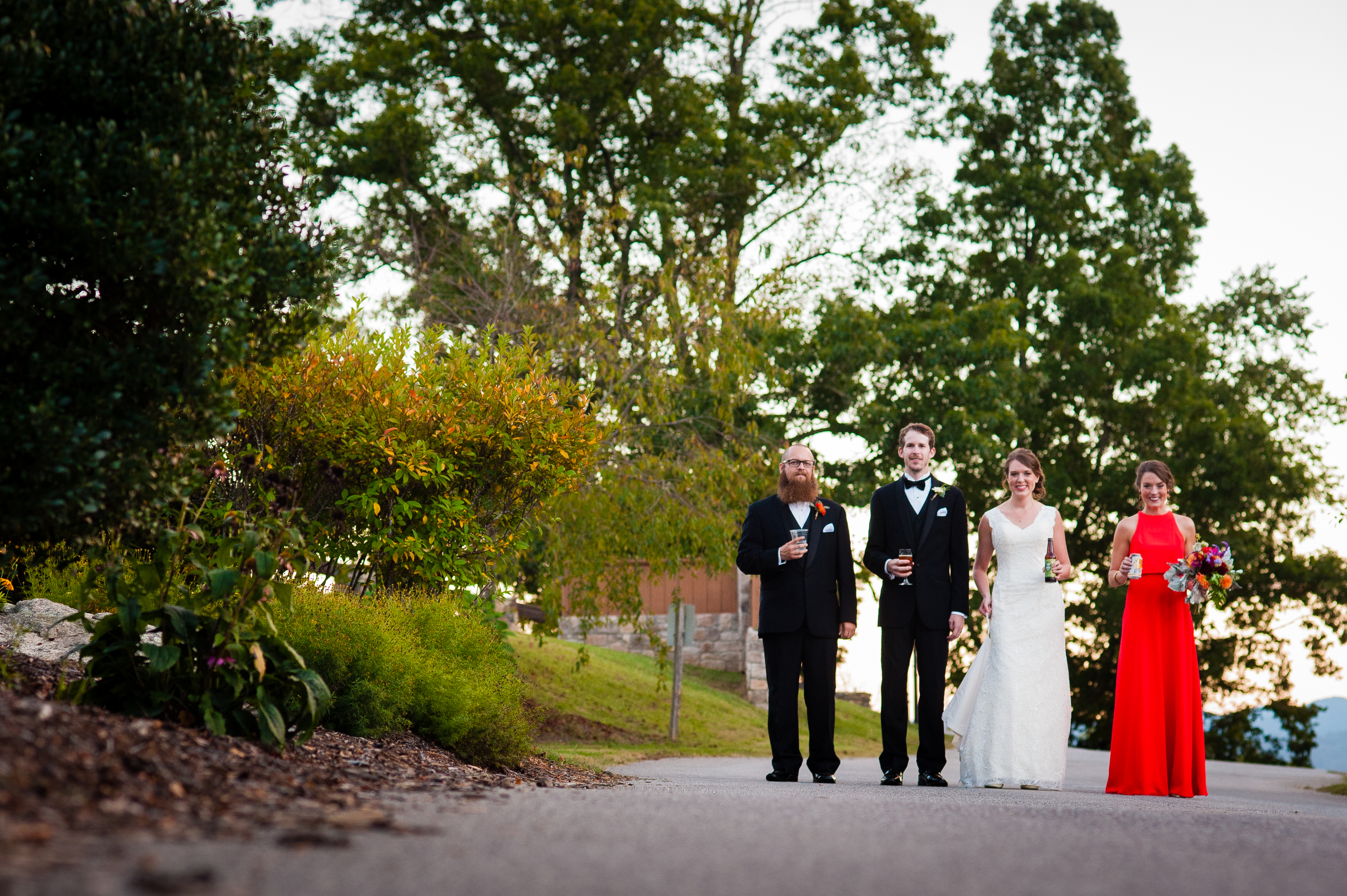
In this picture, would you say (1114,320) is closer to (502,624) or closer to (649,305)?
(649,305)

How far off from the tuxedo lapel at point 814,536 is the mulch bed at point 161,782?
123 inches

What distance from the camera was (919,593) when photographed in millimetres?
7812

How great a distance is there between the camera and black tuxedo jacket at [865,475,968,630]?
7.80m

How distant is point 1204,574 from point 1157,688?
2.69ft

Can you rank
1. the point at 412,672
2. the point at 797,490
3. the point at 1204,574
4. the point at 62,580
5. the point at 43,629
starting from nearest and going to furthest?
1. the point at 412,672
2. the point at 43,629
3. the point at 1204,574
4. the point at 797,490
5. the point at 62,580

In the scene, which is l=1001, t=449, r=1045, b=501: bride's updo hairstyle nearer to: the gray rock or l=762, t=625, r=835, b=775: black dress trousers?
l=762, t=625, r=835, b=775: black dress trousers

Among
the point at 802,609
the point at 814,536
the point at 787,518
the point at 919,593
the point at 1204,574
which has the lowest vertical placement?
the point at 802,609

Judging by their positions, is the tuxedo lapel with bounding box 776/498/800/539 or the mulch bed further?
the tuxedo lapel with bounding box 776/498/800/539

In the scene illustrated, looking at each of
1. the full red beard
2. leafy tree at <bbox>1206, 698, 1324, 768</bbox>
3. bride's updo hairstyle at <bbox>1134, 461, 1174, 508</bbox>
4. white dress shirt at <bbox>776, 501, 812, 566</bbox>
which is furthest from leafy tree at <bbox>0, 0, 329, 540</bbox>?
leafy tree at <bbox>1206, 698, 1324, 768</bbox>

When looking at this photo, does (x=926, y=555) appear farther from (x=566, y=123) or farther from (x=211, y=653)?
(x=566, y=123)

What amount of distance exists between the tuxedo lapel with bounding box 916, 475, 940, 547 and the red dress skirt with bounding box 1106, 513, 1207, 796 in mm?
1414

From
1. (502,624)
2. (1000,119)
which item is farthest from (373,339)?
(1000,119)

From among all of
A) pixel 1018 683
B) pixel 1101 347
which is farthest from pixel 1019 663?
pixel 1101 347

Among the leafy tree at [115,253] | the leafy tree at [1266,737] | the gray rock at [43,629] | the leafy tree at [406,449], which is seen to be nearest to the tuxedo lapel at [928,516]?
the leafy tree at [406,449]
